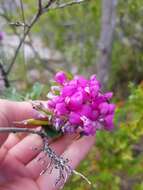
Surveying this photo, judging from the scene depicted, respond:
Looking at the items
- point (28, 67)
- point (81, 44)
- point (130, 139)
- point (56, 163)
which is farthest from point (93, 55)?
point (56, 163)

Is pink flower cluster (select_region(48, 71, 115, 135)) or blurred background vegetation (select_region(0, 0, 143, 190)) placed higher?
pink flower cluster (select_region(48, 71, 115, 135))

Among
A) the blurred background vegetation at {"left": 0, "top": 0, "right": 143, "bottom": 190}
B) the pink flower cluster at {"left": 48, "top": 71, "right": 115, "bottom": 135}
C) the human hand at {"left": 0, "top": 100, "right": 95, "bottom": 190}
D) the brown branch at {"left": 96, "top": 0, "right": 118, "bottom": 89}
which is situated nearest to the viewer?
the pink flower cluster at {"left": 48, "top": 71, "right": 115, "bottom": 135}

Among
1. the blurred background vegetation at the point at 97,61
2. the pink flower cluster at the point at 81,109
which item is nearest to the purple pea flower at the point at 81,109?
the pink flower cluster at the point at 81,109

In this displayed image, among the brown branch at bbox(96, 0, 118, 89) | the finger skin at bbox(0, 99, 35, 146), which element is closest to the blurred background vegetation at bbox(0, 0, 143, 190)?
the brown branch at bbox(96, 0, 118, 89)

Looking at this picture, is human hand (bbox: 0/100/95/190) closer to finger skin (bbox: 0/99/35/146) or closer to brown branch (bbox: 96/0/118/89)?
finger skin (bbox: 0/99/35/146)

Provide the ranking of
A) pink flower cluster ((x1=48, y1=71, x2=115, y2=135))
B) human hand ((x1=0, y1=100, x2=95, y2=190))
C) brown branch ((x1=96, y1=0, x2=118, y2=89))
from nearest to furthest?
pink flower cluster ((x1=48, y1=71, x2=115, y2=135))
human hand ((x1=0, y1=100, x2=95, y2=190))
brown branch ((x1=96, y1=0, x2=118, y2=89))

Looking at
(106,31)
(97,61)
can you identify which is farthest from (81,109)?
(97,61)
